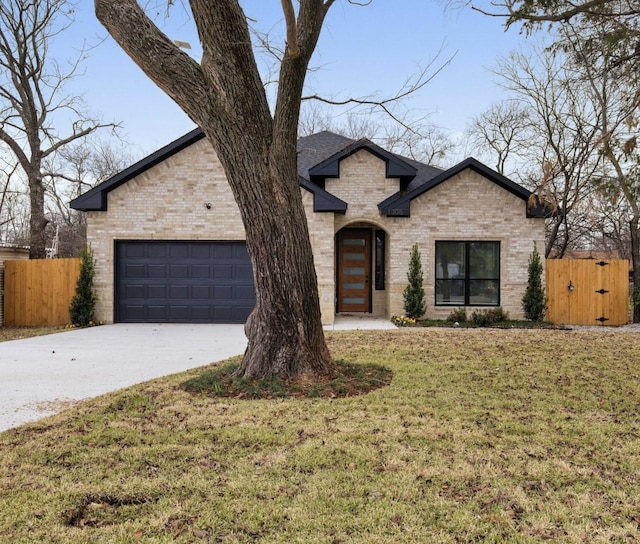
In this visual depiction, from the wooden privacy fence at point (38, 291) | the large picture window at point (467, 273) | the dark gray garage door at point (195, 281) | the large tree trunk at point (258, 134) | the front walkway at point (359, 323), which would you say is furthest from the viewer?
the large picture window at point (467, 273)

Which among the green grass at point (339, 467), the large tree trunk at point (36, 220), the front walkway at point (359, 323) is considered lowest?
the green grass at point (339, 467)

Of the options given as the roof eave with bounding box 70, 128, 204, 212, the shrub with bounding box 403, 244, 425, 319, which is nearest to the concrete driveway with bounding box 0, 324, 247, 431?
the roof eave with bounding box 70, 128, 204, 212

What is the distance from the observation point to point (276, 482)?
3449mm

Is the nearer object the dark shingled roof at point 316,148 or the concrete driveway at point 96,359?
the concrete driveway at point 96,359

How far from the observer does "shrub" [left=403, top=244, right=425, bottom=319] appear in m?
13.6

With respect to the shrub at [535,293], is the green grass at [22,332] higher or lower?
lower

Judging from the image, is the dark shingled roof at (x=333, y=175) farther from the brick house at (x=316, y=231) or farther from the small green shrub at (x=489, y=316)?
the small green shrub at (x=489, y=316)

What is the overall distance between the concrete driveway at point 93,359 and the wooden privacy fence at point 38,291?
1.95 metres

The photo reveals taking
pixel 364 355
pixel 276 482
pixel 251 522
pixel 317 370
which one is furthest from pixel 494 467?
pixel 364 355

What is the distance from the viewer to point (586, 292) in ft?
45.9

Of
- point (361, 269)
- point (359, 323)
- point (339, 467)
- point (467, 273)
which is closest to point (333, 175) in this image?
point (361, 269)

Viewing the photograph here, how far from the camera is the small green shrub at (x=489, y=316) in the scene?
12.9 meters

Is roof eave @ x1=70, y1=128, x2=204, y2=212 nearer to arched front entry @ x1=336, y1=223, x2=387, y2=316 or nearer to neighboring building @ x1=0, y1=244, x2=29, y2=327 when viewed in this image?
neighboring building @ x1=0, y1=244, x2=29, y2=327

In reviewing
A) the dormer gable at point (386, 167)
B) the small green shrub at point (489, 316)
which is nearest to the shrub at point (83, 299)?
the dormer gable at point (386, 167)
